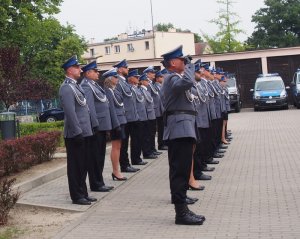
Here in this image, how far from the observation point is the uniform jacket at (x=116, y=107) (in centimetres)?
1021

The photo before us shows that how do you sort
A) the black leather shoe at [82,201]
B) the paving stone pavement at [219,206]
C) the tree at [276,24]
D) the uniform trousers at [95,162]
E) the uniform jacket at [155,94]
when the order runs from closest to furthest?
1. the paving stone pavement at [219,206]
2. the black leather shoe at [82,201]
3. the uniform trousers at [95,162]
4. the uniform jacket at [155,94]
5. the tree at [276,24]

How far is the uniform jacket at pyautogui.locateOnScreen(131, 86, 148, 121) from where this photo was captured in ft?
41.9

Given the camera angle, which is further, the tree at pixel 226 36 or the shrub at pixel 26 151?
the tree at pixel 226 36

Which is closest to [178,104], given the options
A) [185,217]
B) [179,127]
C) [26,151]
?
[179,127]

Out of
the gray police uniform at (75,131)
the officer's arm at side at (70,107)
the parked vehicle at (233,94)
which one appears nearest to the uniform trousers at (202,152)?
the gray police uniform at (75,131)

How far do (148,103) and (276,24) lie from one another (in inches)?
2345

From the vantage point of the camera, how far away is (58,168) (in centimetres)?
1169

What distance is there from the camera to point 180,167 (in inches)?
282

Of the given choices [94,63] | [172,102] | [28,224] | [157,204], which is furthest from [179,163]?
[94,63]

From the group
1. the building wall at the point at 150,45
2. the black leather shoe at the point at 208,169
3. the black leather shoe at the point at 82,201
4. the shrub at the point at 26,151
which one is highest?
the building wall at the point at 150,45

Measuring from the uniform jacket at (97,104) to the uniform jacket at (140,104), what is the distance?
292 cm

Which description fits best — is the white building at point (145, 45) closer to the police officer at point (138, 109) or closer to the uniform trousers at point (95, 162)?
the police officer at point (138, 109)

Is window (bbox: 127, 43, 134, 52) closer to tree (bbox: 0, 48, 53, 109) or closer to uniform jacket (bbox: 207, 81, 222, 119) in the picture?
tree (bbox: 0, 48, 53, 109)

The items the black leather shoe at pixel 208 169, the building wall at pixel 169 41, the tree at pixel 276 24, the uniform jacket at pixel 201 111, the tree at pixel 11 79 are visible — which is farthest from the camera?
the building wall at pixel 169 41
